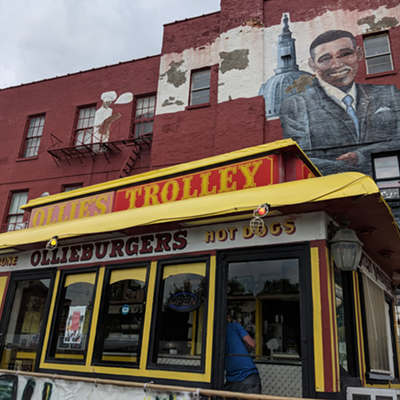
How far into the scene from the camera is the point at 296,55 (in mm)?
13727

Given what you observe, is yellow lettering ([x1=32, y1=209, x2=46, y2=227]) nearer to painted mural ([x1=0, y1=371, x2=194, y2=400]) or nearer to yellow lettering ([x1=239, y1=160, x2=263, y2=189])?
painted mural ([x1=0, y1=371, x2=194, y2=400])

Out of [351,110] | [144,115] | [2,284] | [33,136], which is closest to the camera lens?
[2,284]

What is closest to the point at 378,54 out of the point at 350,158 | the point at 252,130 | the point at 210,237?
the point at 350,158

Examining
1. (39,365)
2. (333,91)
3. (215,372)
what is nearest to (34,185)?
(39,365)

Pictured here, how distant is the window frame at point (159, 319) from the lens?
229 inches

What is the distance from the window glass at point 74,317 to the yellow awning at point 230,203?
0.99 m

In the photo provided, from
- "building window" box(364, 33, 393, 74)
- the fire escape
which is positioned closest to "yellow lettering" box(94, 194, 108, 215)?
the fire escape

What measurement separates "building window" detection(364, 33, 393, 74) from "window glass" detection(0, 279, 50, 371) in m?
11.3

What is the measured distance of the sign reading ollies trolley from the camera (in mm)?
6445

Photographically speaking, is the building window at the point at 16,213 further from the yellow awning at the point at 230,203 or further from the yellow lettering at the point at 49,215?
the yellow awning at the point at 230,203

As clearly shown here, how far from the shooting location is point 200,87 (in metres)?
15.3

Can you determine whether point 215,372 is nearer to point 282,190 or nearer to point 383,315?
point 282,190

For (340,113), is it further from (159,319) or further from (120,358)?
(120,358)

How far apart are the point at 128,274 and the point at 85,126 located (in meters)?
11.8
